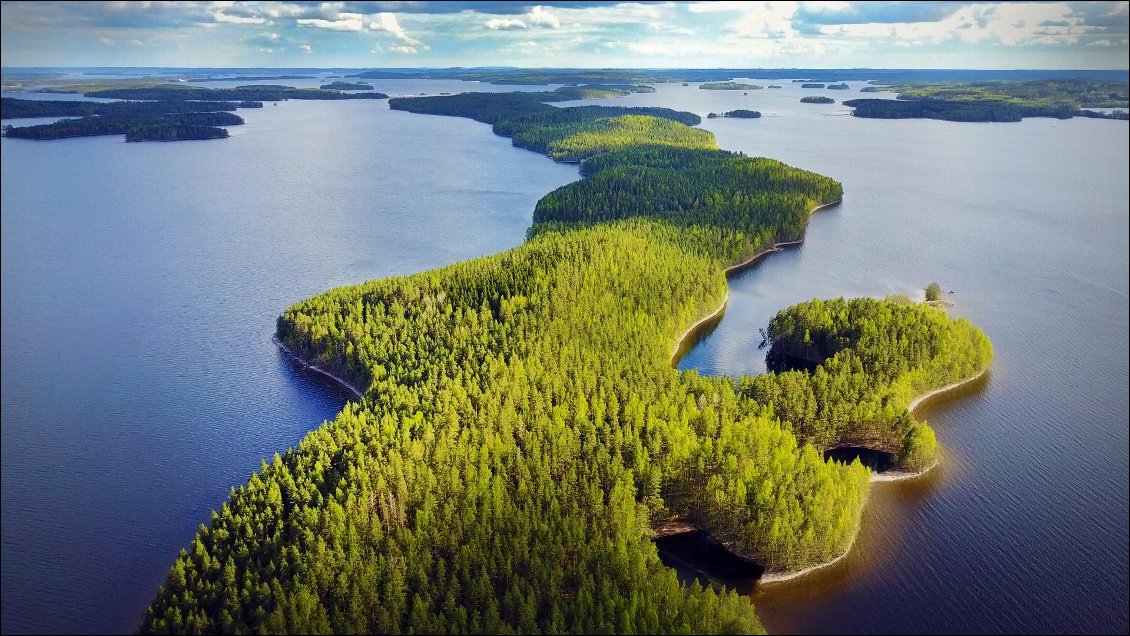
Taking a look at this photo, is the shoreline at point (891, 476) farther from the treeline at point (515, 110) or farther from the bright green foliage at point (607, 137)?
the treeline at point (515, 110)

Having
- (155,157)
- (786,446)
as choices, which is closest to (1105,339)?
(786,446)

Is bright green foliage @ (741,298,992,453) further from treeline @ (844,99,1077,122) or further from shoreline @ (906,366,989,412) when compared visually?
treeline @ (844,99,1077,122)

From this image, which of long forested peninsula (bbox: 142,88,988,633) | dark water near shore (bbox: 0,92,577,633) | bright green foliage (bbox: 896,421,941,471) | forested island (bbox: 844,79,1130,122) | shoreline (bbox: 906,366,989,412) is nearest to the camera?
long forested peninsula (bbox: 142,88,988,633)

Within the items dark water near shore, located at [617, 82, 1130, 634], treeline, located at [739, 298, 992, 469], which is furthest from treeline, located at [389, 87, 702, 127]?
treeline, located at [739, 298, 992, 469]

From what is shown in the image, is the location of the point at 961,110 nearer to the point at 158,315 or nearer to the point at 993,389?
the point at 993,389

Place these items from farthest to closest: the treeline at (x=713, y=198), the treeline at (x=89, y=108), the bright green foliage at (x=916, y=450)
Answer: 1. the treeline at (x=89, y=108)
2. the treeline at (x=713, y=198)
3. the bright green foliage at (x=916, y=450)

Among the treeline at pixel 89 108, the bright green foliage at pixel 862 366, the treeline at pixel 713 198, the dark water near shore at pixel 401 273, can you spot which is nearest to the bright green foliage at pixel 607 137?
the dark water near shore at pixel 401 273

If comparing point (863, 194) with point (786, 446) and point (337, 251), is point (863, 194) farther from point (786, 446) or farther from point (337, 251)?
point (786, 446)
